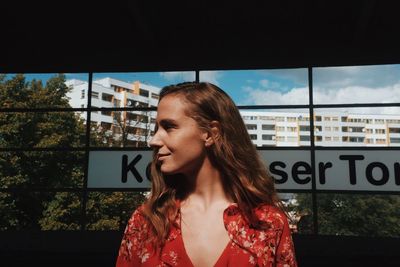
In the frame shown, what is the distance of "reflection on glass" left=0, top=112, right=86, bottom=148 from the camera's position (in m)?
18.7

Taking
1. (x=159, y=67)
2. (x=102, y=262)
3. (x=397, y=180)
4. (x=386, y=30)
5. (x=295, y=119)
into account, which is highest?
(x=386, y=30)

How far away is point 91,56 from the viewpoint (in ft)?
19.9

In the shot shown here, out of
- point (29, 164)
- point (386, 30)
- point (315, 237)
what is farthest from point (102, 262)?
point (29, 164)

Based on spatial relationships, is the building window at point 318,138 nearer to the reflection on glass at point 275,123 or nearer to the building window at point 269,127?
the reflection on glass at point 275,123

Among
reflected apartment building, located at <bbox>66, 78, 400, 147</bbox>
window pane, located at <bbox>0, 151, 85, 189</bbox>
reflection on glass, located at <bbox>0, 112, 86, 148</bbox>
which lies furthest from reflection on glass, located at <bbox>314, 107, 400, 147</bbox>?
A: reflection on glass, located at <bbox>0, 112, 86, 148</bbox>

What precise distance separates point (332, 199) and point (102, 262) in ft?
15.0

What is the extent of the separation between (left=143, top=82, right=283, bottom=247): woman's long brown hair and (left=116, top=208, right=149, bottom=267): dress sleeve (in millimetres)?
24

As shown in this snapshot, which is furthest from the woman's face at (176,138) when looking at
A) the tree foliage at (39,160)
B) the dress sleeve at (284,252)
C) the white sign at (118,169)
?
the tree foliage at (39,160)

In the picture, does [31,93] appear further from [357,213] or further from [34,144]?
[357,213]

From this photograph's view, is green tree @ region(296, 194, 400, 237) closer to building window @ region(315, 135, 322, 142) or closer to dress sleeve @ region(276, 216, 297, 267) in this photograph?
building window @ region(315, 135, 322, 142)

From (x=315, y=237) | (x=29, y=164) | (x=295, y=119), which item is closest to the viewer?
(x=315, y=237)

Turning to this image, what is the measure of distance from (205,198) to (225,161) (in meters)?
0.09

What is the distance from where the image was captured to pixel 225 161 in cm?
83

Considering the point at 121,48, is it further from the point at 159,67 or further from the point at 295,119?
the point at 295,119
